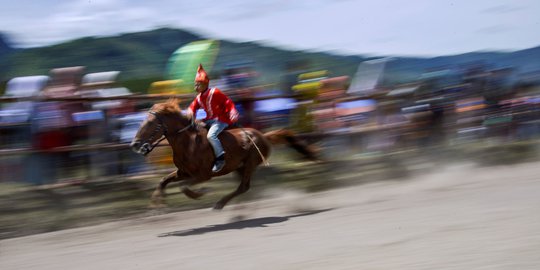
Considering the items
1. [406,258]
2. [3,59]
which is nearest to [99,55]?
[3,59]

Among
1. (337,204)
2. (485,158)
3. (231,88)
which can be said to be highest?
(231,88)

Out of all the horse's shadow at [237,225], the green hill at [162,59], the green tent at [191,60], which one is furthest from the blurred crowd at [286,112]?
the horse's shadow at [237,225]

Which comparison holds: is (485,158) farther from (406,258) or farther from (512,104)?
(406,258)

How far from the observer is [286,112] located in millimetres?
12125

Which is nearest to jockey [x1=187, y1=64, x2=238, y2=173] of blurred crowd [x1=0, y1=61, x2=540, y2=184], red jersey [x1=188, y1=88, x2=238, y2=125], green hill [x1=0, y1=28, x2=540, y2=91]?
red jersey [x1=188, y1=88, x2=238, y2=125]

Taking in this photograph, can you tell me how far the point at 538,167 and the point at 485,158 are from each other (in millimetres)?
1193

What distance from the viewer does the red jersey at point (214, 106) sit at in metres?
9.73

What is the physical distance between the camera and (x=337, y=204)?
408 inches

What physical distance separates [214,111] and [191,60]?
2.71m

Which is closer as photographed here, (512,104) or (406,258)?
(406,258)

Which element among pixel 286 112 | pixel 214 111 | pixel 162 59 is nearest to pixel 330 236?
pixel 214 111

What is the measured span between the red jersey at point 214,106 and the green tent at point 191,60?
2.03 meters

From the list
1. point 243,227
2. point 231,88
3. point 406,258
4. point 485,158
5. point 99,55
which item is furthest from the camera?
point 99,55

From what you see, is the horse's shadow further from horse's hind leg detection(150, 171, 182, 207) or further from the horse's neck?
the horse's neck
